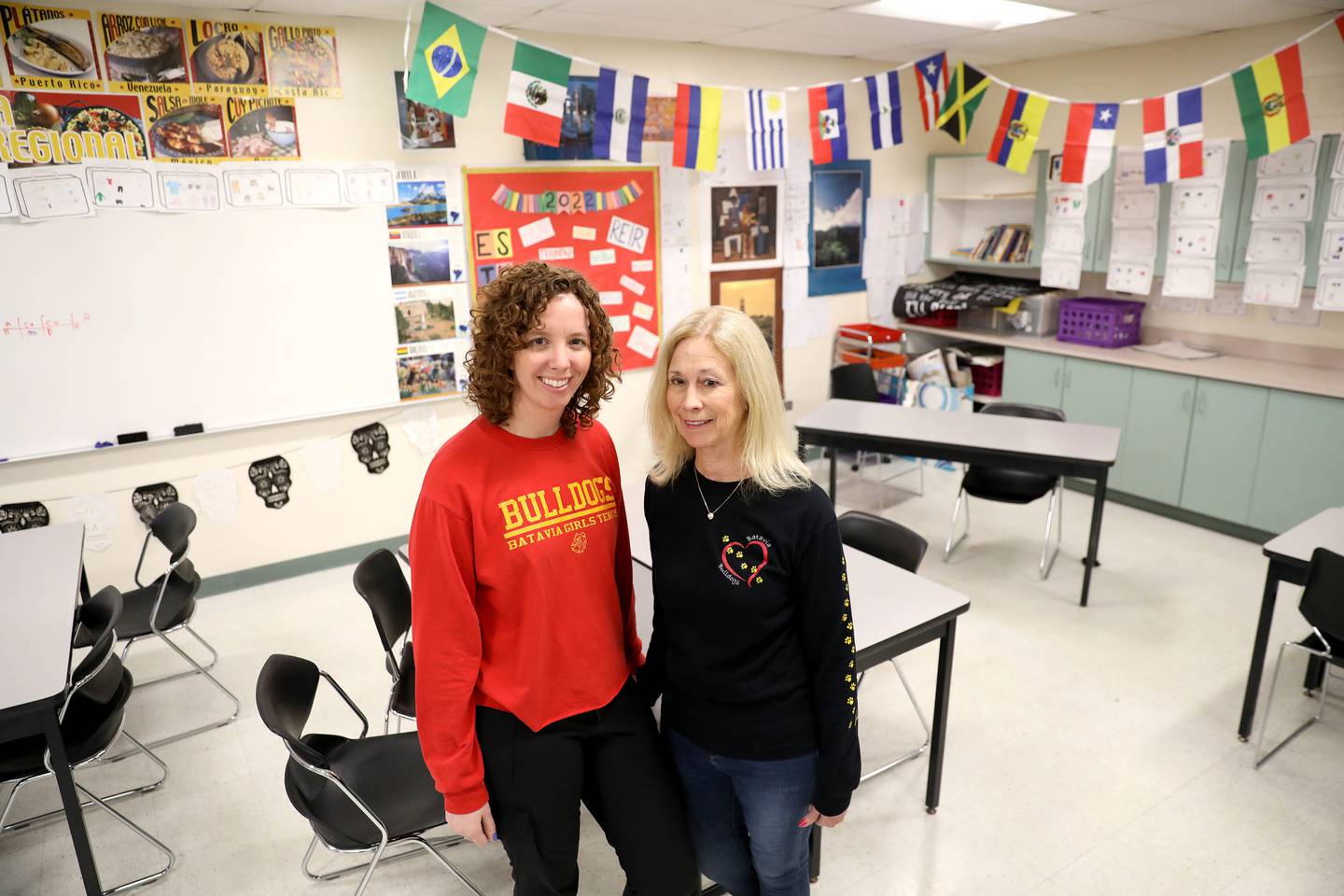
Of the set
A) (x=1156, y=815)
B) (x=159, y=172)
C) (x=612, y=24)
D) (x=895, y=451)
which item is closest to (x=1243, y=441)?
(x=895, y=451)

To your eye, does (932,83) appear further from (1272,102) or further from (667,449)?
(667,449)

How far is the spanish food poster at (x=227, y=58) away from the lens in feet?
12.8

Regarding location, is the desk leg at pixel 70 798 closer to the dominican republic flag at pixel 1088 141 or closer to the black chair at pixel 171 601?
the black chair at pixel 171 601

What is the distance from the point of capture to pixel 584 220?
5.05m

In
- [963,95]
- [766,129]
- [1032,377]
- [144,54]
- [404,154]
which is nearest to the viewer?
[144,54]

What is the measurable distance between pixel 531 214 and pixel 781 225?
5.96ft

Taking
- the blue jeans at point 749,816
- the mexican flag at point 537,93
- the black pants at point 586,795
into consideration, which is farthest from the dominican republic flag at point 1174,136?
the black pants at point 586,795

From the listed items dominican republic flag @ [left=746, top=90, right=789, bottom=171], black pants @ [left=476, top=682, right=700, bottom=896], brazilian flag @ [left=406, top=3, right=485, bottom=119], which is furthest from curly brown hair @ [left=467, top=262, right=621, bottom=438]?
dominican republic flag @ [left=746, top=90, right=789, bottom=171]

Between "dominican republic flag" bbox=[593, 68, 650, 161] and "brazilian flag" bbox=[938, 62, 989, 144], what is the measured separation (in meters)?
2.30

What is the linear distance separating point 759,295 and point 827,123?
3.93 ft

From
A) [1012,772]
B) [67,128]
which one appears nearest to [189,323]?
[67,128]

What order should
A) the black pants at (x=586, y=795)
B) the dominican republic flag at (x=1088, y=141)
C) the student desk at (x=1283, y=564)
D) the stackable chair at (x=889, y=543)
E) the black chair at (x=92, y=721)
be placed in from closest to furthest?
1. the black pants at (x=586, y=795)
2. the black chair at (x=92, y=721)
3. the student desk at (x=1283, y=564)
4. the stackable chair at (x=889, y=543)
5. the dominican republic flag at (x=1088, y=141)

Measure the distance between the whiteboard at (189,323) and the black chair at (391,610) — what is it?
192cm

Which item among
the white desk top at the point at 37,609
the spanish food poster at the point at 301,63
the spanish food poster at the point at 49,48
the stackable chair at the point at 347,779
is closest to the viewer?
the stackable chair at the point at 347,779
